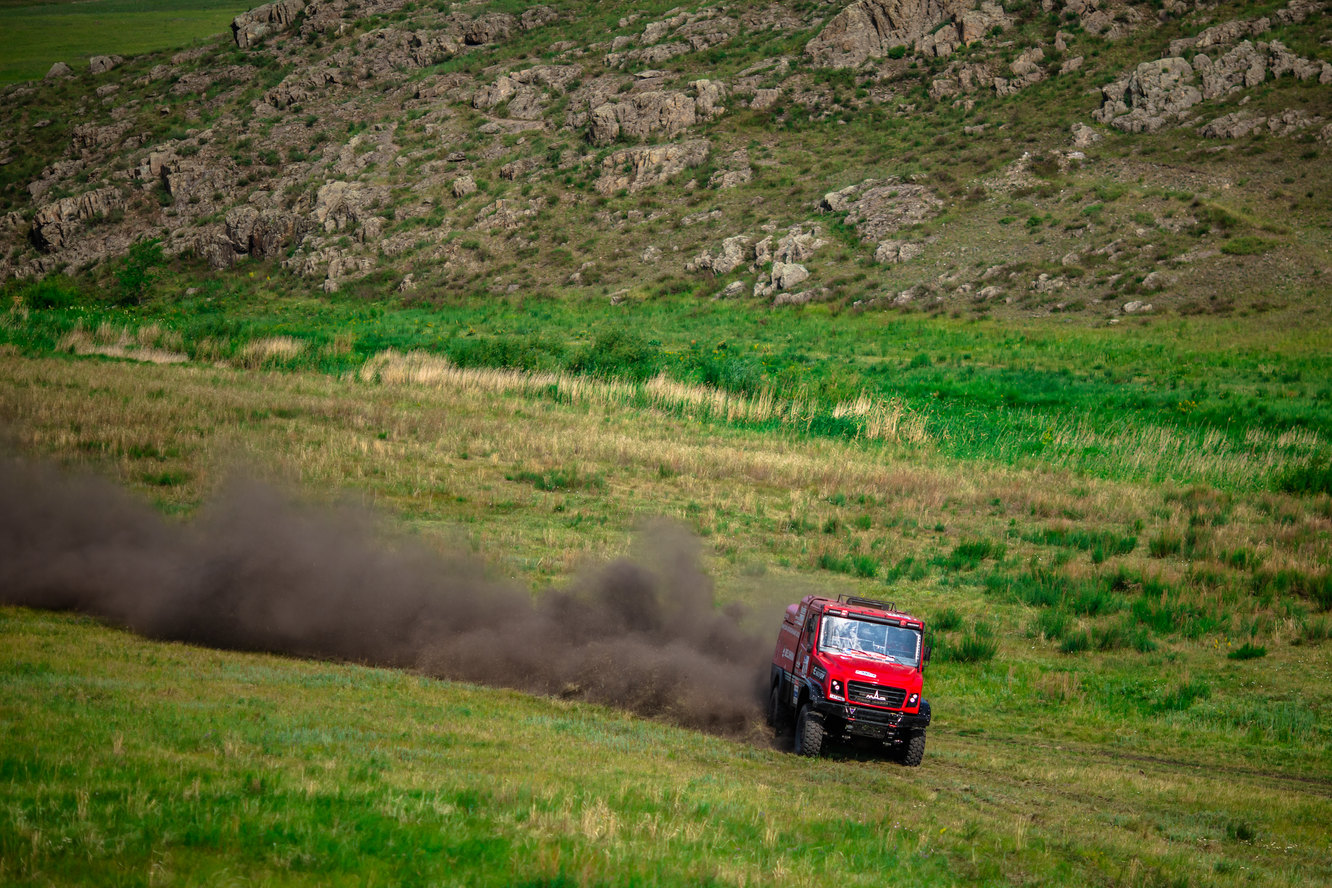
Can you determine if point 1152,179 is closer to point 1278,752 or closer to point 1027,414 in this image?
point 1027,414

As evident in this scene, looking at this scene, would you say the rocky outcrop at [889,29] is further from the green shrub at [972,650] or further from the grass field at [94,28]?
the grass field at [94,28]

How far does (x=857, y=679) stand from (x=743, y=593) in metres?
9.24

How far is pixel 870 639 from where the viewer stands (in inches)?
626

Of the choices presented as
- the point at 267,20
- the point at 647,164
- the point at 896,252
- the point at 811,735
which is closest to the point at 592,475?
the point at 811,735

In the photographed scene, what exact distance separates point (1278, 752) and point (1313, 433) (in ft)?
92.2

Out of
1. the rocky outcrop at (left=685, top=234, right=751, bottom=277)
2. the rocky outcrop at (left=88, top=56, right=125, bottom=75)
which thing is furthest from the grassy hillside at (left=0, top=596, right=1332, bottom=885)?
the rocky outcrop at (left=88, top=56, right=125, bottom=75)

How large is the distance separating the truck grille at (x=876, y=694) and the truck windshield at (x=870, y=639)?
2.09 feet

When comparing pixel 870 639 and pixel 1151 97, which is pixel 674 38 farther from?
pixel 870 639

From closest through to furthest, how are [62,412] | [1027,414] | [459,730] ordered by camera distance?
[459,730] → [62,412] → [1027,414]

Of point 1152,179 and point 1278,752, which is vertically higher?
point 1152,179

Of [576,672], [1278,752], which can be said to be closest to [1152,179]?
[1278,752]

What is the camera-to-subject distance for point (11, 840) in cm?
671

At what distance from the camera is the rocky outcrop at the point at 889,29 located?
322ft

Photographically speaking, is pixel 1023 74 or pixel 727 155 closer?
pixel 1023 74
